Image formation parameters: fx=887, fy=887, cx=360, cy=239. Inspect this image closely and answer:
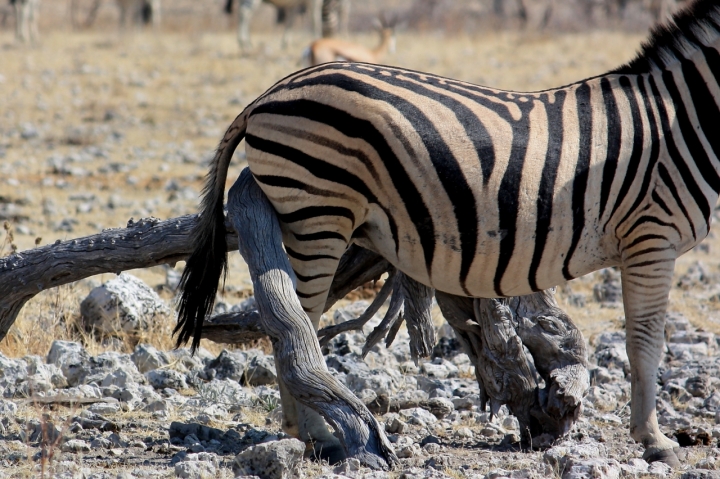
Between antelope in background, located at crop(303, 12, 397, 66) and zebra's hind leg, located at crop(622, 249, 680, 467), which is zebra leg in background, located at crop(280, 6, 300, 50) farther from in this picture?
zebra's hind leg, located at crop(622, 249, 680, 467)

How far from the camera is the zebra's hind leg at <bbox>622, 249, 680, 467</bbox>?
167 inches

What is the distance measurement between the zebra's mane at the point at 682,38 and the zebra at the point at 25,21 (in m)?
19.8

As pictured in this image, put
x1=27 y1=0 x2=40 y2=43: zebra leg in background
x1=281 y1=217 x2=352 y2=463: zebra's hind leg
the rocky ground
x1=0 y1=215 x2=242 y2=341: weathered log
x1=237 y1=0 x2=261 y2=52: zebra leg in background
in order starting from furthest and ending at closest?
x1=27 y1=0 x2=40 y2=43: zebra leg in background < x1=237 y1=0 x2=261 y2=52: zebra leg in background < x1=0 y1=215 x2=242 y2=341: weathered log < x1=281 y1=217 x2=352 y2=463: zebra's hind leg < the rocky ground

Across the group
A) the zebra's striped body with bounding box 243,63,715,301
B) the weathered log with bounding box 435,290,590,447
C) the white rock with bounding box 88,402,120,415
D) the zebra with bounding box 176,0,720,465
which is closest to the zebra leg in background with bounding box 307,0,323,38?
the weathered log with bounding box 435,290,590,447

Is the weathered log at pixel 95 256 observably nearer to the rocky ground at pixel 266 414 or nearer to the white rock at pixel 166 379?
the rocky ground at pixel 266 414

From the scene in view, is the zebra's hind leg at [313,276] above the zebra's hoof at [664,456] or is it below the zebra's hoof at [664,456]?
above

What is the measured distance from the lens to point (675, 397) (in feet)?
17.8

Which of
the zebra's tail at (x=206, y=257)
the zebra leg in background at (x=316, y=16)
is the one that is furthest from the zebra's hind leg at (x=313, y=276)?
the zebra leg in background at (x=316, y=16)

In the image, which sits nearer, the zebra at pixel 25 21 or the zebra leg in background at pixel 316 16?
the zebra at pixel 25 21

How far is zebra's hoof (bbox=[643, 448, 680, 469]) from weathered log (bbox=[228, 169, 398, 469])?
→ 4.76ft

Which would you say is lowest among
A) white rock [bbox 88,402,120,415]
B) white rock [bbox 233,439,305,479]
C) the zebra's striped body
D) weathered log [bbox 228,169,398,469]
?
white rock [bbox 88,402,120,415]

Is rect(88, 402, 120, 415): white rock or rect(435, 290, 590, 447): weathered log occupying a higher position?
rect(435, 290, 590, 447): weathered log

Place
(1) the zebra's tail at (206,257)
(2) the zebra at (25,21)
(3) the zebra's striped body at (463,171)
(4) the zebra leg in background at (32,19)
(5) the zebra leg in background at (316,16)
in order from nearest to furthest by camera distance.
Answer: (3) the zebra's striped body at (463,171)
(1) the zebra's tail at (206,257)
(2) the zebra at (25,21)
(4) the zebra leg in background at (32,19)
(5) the zebra leg in background at (316,16)

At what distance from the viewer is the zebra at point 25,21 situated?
72.1ft
